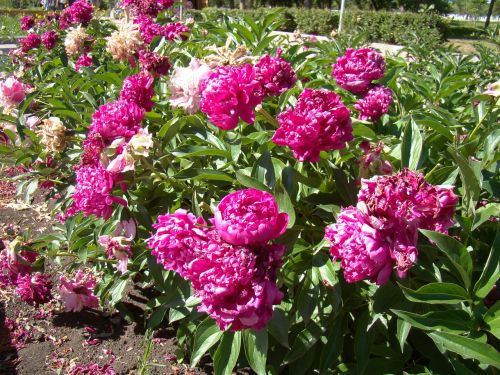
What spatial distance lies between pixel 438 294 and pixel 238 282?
0.49 meters

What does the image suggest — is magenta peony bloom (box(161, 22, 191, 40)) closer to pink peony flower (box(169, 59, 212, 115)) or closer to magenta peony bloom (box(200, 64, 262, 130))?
pink peony flower (box(169, 59, 212, 115))

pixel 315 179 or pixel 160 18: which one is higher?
pixel 160 18

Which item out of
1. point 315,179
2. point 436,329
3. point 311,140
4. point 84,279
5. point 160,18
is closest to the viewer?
point 436,329

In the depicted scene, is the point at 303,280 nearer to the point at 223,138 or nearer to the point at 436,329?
the point at 436,329

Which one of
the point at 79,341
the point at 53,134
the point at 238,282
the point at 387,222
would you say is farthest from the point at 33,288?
the point at 387,222

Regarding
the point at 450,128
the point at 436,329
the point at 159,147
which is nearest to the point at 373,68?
the point at 450,128

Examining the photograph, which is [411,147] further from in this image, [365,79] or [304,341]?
[304,341]

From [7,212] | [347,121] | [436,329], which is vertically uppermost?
[347,121]

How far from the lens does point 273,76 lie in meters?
1.77

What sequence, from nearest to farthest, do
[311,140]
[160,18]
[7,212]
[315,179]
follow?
[311,140] → [315,179] → [160,18] → [7,212]

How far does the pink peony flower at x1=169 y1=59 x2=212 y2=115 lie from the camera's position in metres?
1.72

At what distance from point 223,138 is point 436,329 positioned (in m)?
1.19

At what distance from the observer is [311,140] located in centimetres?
133

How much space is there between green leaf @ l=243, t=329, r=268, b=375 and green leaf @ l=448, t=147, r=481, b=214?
731 millimetres
